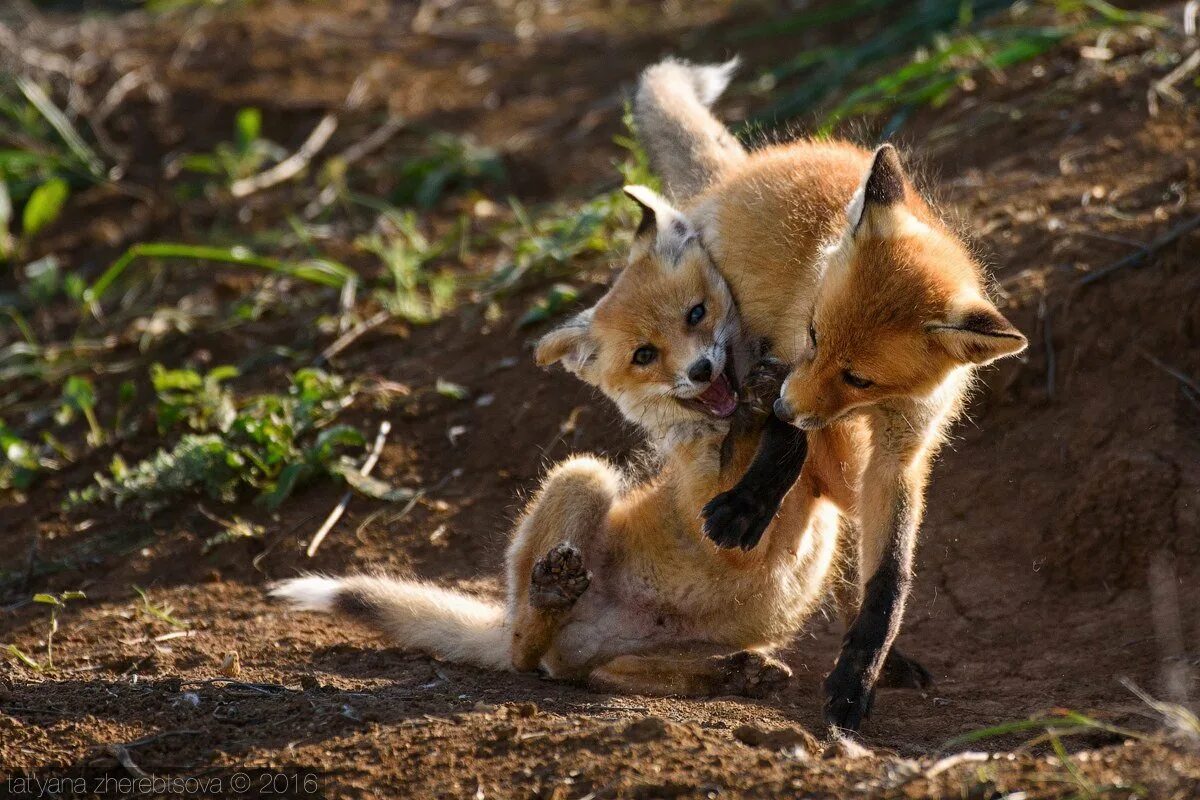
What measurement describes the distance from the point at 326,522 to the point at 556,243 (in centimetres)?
250

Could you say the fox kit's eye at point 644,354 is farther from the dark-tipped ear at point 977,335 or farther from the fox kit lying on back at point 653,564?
the dark-tipped ear at point 977,335

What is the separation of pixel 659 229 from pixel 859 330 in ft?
5.07

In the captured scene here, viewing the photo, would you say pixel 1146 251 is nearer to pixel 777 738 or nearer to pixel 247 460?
pixel 777 738

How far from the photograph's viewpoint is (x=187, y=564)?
6.47 m

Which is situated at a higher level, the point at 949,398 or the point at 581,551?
the point at 949,398

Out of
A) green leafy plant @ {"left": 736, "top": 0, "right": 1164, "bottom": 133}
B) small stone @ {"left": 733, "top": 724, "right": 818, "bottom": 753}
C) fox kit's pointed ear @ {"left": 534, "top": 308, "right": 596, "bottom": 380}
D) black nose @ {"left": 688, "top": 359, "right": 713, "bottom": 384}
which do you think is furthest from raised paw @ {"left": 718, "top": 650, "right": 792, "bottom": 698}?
green leafy plant @ {"left": 736, "top": 0, "right": 1164, "bottom": 133}

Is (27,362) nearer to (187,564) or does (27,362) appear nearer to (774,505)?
(187,564)

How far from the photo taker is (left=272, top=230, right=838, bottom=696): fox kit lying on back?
511cm

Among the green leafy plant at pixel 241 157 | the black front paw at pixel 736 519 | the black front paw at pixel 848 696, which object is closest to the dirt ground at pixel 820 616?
the black front paw at pixel 848 696

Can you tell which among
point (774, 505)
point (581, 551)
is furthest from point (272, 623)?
point (774, 505)

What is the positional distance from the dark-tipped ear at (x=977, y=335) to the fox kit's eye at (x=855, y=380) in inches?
11.2

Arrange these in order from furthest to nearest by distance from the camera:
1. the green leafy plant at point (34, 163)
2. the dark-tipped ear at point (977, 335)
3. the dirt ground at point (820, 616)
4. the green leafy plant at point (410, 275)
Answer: the green leafy plant at point (34, 163), the green leafy plant at point (410, 275), the dark-tipped ear at point (977, 335), the dirt ground at point (820, 616)

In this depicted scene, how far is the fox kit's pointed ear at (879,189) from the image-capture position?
4.70 metres

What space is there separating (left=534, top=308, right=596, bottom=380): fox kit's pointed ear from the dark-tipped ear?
69.5 inches
